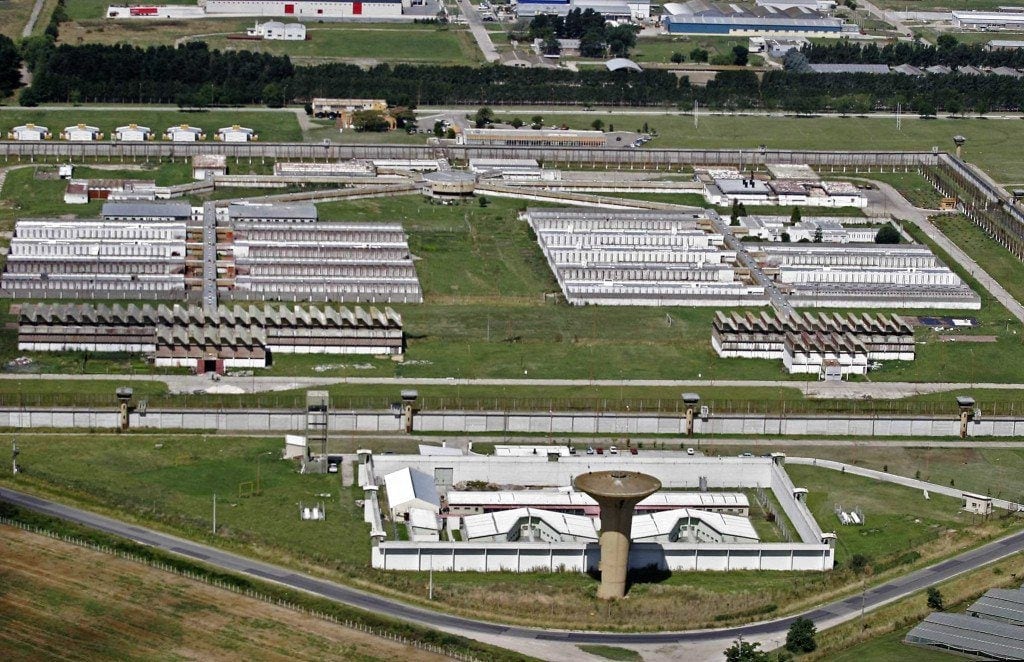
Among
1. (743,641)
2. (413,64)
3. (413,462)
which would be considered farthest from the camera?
(413,64)

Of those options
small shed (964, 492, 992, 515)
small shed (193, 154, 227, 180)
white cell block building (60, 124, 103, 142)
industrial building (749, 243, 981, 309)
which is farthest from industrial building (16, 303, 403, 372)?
white cell block building (60, 124, 103, 142)

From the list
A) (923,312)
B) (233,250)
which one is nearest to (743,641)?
(923,312)

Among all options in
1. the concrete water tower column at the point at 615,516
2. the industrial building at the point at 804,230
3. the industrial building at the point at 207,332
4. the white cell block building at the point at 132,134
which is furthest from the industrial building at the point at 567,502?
the white cell block building at the point at 132,134

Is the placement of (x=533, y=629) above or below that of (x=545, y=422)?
below

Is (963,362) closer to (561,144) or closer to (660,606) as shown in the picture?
(660,606)

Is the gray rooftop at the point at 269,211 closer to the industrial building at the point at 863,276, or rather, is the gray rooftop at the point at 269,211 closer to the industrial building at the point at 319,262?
the industrial building at the point at 319,262

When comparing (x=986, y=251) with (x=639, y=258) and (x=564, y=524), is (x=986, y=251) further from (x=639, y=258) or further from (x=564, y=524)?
(x=564, y=524)

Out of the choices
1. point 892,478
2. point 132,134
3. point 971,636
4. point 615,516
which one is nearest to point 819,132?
point 132,134
